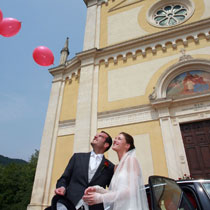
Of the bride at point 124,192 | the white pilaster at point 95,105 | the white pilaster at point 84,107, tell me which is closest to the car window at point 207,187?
the bride at point 124,192

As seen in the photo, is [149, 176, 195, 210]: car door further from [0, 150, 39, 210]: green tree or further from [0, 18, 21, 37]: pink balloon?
[0, 150, 39, 210]: green tree

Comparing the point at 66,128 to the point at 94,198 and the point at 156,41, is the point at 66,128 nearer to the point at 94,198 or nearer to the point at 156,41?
the point at 156,41

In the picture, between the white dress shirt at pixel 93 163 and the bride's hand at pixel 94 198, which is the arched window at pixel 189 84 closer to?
the white dress shirt at pixel 93 163

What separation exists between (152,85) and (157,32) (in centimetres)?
344

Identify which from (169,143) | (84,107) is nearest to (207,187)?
(169,143)

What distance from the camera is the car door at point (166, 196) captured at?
1.88 metres

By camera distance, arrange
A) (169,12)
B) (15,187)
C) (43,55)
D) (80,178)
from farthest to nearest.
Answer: (15,187) → (169,12) → (43,55) → (80,178)

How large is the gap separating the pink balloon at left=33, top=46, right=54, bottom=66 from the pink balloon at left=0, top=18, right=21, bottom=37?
0.94 metres

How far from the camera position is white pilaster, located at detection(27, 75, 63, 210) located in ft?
26.9

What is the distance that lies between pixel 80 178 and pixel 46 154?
7680 millimetres

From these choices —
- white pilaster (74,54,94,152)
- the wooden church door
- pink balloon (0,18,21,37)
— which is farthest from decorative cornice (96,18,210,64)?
pink balloon (0,18,21,37)

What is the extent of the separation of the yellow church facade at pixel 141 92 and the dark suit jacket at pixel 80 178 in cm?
527

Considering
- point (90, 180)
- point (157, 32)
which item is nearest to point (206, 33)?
point (157, 32)

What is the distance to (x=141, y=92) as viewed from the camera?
8.77m
